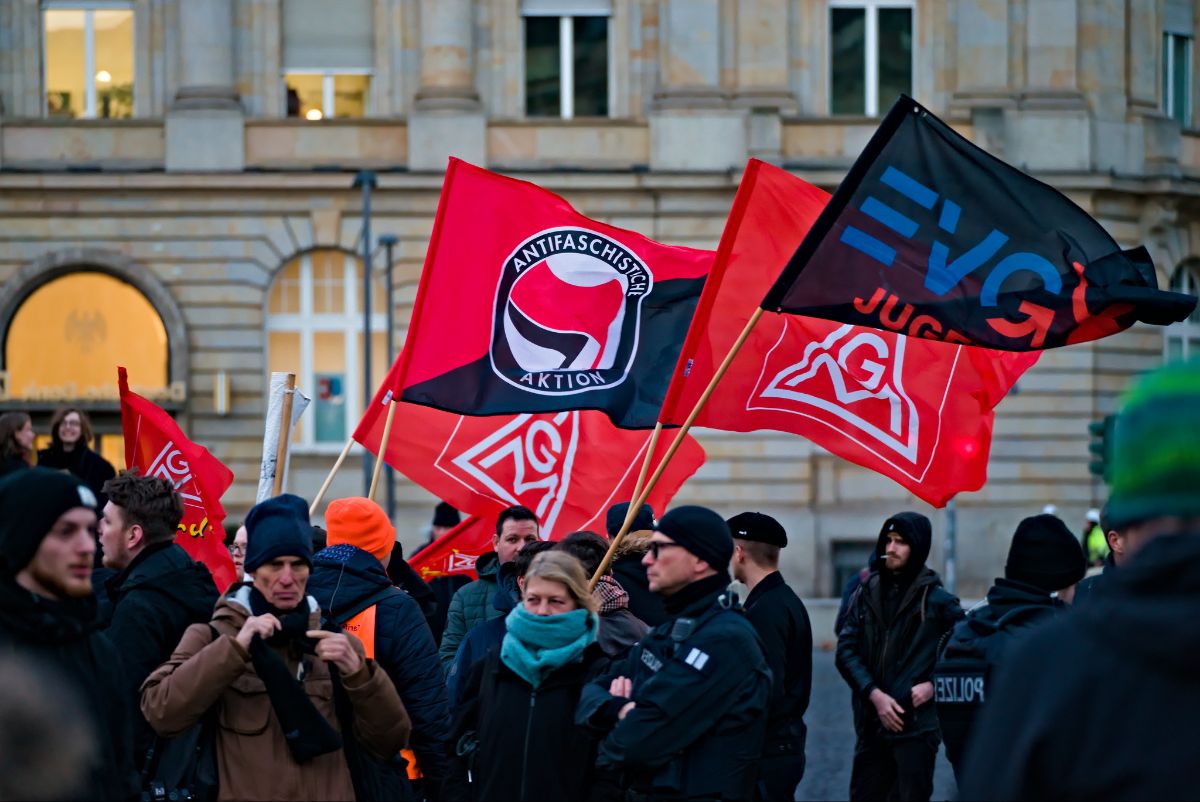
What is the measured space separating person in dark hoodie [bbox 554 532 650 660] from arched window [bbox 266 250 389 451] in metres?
21.4

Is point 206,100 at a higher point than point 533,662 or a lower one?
higher

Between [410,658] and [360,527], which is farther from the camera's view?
[360,527]

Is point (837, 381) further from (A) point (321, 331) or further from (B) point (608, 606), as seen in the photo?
(A) point (321, 331)

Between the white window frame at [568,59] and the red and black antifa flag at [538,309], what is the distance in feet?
64.0

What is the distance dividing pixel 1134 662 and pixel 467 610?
5.54 metres

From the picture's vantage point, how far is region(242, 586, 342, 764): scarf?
4934mm

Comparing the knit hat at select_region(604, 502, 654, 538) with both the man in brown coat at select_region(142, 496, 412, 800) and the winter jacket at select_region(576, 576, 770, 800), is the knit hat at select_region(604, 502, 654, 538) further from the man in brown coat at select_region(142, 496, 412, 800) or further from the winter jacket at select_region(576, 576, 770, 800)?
the man in brown coat at select_region(142, 496, 412, 800)

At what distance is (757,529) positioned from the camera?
7.75 m

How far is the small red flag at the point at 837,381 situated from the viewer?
24.9 feet

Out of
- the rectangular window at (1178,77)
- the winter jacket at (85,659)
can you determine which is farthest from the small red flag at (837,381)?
the rectangular window at (1178,77)

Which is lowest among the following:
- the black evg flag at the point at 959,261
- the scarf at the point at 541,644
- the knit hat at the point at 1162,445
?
the scarf at the point at 541,644

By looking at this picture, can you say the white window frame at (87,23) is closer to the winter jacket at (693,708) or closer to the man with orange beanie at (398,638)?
the man with orange beanie at (398,638)

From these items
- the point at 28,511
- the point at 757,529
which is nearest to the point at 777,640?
the point at 757,529

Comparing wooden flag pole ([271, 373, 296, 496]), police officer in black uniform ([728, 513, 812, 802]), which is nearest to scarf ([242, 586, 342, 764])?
police officer in black uniform ([728, 513, 812, 802])
